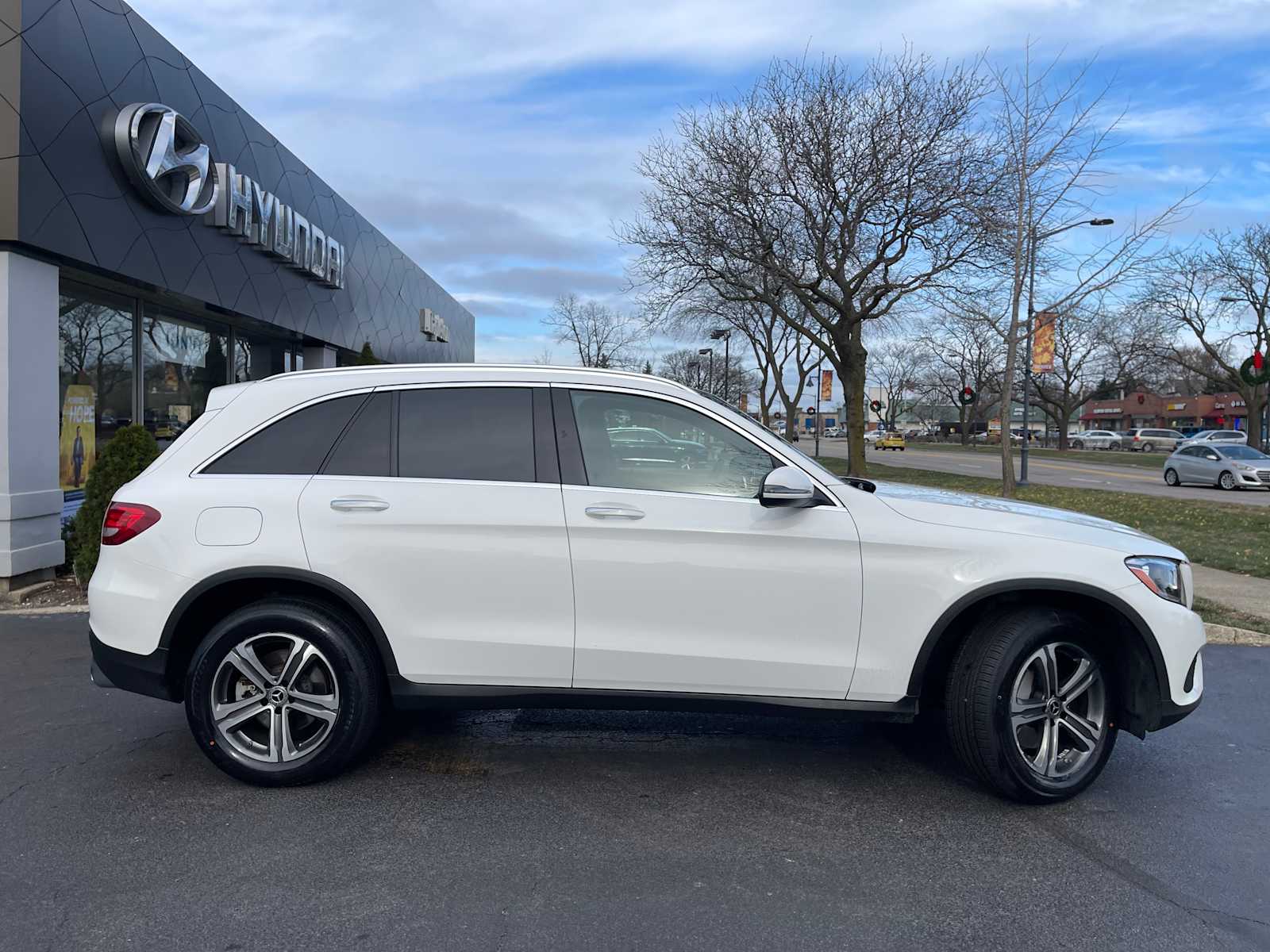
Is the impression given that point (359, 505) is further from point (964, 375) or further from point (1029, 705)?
point (964, 375)

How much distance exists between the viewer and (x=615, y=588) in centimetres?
370

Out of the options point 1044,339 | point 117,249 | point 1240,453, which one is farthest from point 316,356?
point 1240,453

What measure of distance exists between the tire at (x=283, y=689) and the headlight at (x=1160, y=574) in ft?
10.7

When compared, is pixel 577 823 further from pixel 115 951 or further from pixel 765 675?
pixel 115 951

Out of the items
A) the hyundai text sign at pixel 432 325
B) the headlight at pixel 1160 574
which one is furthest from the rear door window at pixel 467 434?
the hyundai text sign at pixel 432 325

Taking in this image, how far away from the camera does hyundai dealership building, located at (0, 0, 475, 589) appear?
802 cm

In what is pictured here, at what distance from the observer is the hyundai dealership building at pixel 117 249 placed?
316 inches

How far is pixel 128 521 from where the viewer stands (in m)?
3.84

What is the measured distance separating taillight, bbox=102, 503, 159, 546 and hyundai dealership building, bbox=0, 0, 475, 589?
5321 mm

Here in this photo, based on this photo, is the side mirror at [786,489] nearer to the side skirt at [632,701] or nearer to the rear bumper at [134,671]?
the side skirt at [632,701]

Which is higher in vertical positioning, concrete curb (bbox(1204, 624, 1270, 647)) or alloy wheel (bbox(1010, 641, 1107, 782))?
alloy wheel (bbox(1010, 641, 1107, 782))

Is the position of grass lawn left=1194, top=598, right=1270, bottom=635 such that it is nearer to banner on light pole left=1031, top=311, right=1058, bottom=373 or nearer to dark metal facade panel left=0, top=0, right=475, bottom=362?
banner on light pole left=1031, top=311, right=1058, bottom=373

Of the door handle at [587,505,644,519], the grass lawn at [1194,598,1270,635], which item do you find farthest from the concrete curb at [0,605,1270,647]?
the door handle at [587,505,644,519]

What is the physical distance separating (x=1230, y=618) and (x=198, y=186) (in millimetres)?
12024
